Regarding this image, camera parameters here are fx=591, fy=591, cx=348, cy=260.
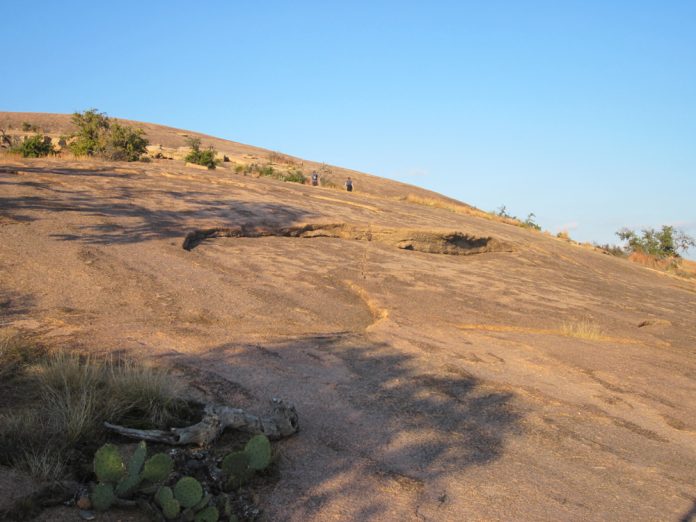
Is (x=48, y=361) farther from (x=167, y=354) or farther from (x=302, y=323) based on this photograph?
(x=302, y=323)

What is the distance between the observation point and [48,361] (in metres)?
3.89

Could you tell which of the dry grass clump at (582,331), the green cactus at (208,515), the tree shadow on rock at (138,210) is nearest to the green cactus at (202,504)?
the green cactus at (208,515)

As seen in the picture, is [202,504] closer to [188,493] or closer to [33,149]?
[188,493]

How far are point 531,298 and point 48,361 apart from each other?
646 centimetres

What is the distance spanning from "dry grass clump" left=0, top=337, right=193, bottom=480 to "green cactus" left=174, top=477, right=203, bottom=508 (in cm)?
62

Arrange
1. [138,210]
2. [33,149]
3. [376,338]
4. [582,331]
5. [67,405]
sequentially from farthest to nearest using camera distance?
[33,149], [138,210], [582,331], [376,338], [67,405]

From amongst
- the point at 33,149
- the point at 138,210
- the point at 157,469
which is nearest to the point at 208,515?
the point at 157,469

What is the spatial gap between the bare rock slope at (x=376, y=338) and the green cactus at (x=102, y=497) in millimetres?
704

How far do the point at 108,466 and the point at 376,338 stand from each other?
10.9 ft

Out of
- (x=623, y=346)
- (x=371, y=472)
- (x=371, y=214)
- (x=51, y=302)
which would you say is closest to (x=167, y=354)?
(x=51, y=302)

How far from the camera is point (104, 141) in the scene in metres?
17.0

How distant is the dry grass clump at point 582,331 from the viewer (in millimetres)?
6952

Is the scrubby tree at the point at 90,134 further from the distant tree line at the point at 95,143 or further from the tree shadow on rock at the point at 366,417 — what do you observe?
the tree shadow on rock at the point at 366,417

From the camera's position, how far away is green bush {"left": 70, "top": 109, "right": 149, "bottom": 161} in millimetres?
15406
